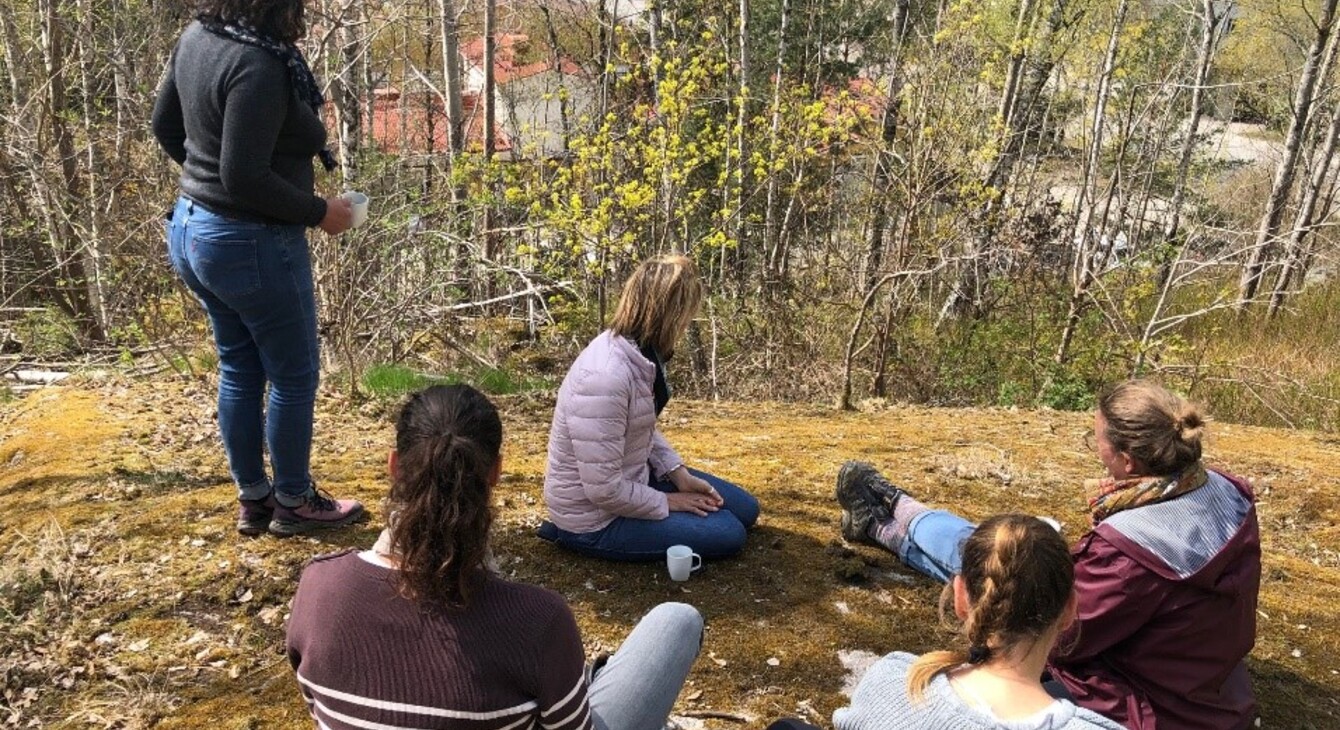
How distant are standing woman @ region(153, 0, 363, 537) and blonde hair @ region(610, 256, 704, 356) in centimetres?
91

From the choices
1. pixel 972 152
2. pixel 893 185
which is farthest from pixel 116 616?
pixel 972 152

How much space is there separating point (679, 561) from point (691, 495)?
293mm

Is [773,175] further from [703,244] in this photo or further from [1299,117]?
[1299,117]

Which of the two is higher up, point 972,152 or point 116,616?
point 972,152

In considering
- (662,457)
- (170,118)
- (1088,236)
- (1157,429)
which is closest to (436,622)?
(1157,429)

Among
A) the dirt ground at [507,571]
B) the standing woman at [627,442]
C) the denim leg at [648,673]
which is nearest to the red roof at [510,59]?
the dirt ground at [507,571]

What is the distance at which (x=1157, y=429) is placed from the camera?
6.82 ft

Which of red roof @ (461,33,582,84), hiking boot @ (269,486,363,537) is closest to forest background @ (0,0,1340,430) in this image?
hiking boot @ (269,486,363,537)

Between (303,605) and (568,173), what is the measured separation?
664 centimetres

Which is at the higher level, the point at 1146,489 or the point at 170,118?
the point at 170,118

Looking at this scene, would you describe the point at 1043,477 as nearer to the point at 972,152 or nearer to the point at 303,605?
the point at 303,605

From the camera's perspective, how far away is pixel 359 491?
11.6 feet

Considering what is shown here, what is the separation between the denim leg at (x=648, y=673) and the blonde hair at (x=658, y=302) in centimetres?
102

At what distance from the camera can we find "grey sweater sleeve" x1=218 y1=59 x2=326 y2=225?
2250 mm
